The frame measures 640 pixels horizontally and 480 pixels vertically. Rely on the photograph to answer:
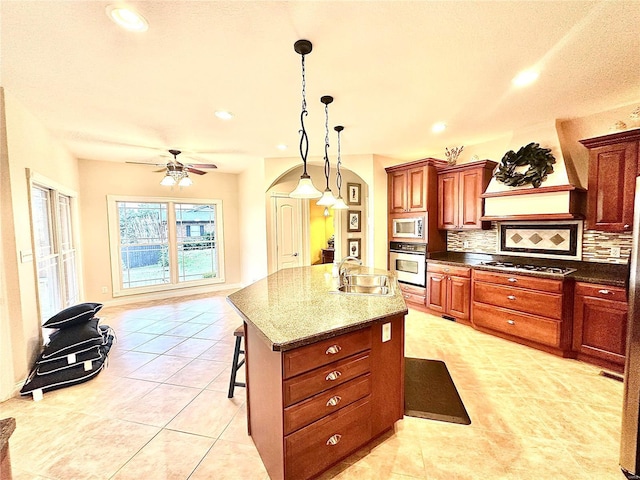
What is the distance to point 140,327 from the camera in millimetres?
3973

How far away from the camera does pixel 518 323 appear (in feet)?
10.5

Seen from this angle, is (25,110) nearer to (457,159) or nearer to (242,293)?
(242,293)

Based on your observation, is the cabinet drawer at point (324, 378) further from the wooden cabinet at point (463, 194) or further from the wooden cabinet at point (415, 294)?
the wooden cabinet at point (463, 194)

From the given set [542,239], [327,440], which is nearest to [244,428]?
[327,440]

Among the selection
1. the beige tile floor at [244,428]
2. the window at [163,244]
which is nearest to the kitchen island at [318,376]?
the beige tile floor at [244,428]

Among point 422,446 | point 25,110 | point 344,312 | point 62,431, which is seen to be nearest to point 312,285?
point 344,312

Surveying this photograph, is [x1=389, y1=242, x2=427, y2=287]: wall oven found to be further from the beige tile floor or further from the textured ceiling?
the textured ceiling

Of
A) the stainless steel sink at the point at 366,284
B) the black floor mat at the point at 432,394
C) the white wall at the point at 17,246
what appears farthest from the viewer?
the stainless steel sink at the point at 366,284

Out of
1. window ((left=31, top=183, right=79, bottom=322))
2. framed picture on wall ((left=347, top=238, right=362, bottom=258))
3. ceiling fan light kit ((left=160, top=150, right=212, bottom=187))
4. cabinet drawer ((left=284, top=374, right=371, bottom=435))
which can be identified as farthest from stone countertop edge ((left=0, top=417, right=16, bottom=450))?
framed picture on wall ((left=347, top=238, right=362, bottom=258))

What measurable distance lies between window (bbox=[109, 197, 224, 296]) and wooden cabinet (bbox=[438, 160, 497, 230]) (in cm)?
442

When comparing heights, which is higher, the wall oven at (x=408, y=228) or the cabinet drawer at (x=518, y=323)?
the wall oven at (x=408, y=228)

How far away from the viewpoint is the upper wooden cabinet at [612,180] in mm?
2646

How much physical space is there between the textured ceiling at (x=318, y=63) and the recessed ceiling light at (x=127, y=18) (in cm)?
4

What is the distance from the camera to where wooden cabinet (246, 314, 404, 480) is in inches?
54.5
